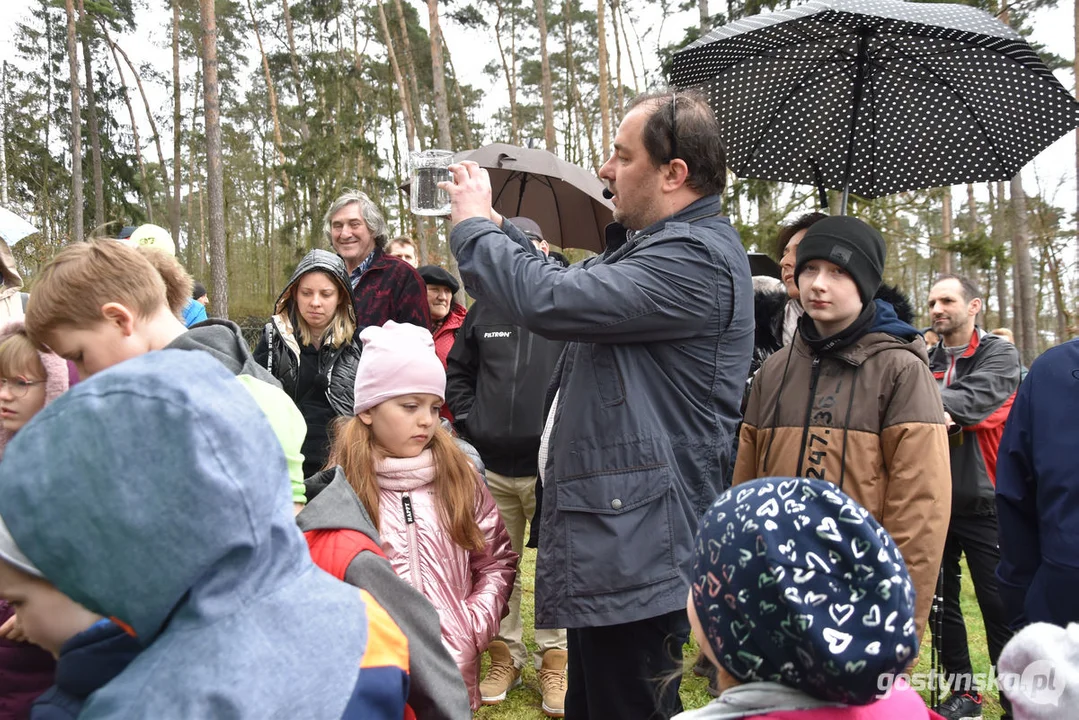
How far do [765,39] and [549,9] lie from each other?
24035mm

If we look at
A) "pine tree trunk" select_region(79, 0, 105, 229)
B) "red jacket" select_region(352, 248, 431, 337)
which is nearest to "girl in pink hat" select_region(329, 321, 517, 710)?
"red jacket" select_region(352, 248, 431, 337)

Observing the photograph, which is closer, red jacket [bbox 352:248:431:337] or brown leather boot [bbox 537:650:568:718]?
brown leather boot [bbox 537:650:568:718]

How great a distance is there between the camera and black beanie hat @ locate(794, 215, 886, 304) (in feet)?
8.61

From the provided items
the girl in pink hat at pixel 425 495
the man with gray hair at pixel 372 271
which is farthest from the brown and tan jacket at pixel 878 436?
the man with gray hair at pixel 372 271

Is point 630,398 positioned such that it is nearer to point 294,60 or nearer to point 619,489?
point 619,489

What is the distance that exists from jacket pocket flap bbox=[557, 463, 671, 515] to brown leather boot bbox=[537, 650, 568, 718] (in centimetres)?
190

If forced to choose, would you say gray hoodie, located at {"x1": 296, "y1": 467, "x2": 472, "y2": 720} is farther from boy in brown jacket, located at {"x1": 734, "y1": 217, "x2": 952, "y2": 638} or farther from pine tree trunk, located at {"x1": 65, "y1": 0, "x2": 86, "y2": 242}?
pine tree trunk, located at {"x1": 65, "y1": 0, "x2": 86, "y2": 242}

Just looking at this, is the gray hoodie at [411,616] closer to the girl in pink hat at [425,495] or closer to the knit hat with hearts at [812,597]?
the girl in pink hat at [425,495]

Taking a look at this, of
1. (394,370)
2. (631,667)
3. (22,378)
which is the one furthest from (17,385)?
(631,667)

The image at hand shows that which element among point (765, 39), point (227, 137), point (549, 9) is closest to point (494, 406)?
point (765, 39)

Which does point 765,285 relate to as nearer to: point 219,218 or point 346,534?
point 346,534

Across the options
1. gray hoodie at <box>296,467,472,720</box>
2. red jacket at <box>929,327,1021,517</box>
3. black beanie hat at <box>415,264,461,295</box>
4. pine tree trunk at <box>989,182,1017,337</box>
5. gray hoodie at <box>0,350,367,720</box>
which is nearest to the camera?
gray hoodie at <box>0,350,367,720</box>

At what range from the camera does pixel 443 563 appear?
8.12 ft

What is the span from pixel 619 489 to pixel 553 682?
6.64ft
